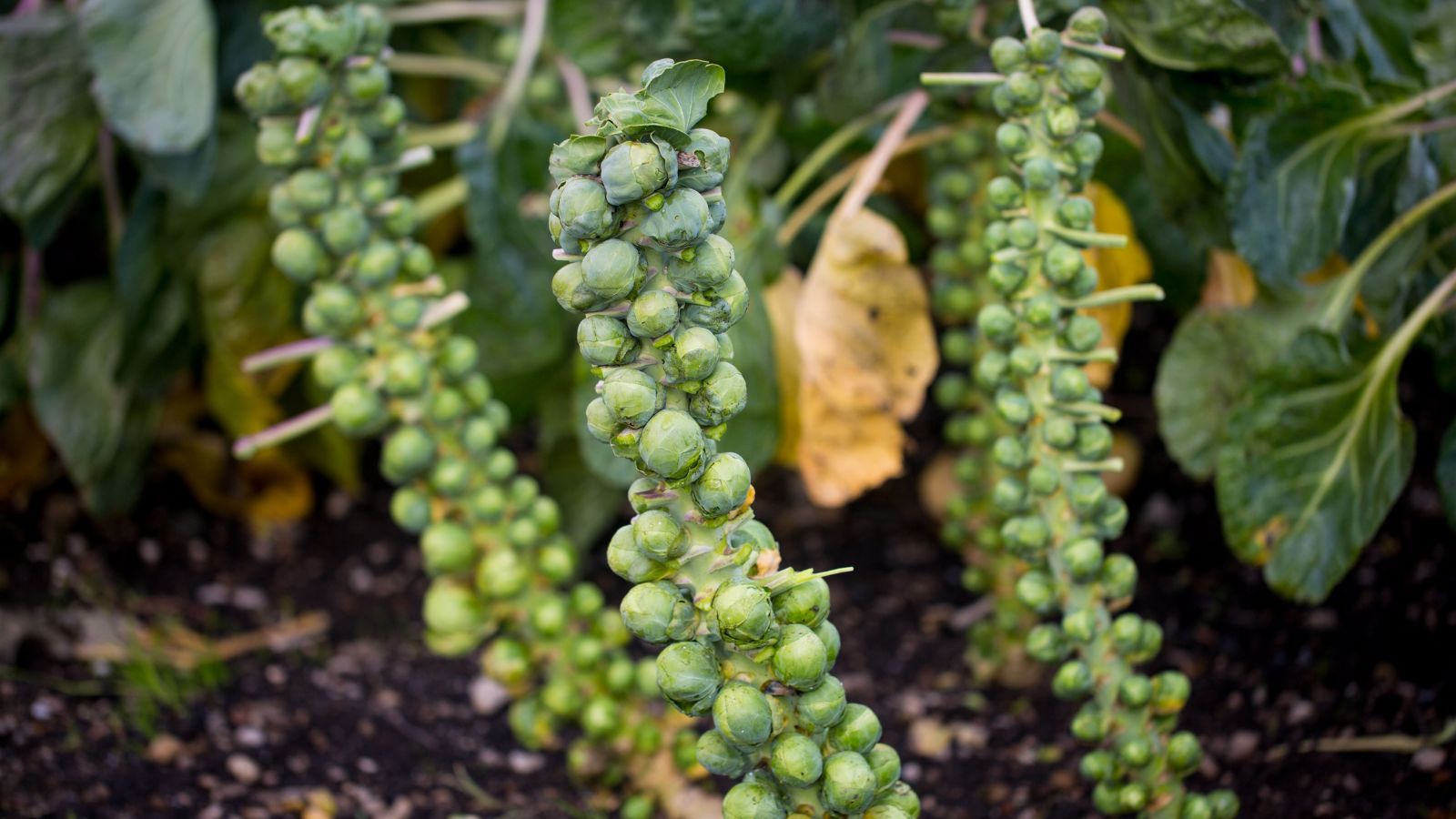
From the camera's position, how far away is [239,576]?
78.9 inches

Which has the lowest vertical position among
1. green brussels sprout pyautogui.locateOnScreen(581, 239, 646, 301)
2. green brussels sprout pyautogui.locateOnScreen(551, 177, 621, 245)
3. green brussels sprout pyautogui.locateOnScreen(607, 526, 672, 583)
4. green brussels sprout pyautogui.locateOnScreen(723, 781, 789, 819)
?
green brussels sprout pyautogui.locateOnScreen(723, 781, 789, 819)

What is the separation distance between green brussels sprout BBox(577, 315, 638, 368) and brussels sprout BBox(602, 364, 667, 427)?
0.01 metres

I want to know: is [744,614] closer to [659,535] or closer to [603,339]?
[659,535]

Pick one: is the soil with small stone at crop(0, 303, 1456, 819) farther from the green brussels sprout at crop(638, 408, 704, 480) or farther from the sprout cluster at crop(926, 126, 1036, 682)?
the green brussels sprout at crop(638, 408, 704, 480)

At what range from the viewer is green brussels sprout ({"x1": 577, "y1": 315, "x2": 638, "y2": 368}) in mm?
828

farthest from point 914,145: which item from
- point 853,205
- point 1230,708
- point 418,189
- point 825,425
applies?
point 418,189

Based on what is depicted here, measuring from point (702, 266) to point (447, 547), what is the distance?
0.55m

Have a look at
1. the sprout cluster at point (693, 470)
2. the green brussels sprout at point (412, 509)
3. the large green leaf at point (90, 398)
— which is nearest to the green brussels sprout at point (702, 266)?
the sprout cluster at point (693, 470)

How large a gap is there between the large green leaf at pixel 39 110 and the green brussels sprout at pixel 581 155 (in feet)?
3.57

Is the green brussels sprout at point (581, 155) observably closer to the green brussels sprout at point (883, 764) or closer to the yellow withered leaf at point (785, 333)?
Answer: the green brussels sprout at point (883, 764)

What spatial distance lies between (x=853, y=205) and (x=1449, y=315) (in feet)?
2.16

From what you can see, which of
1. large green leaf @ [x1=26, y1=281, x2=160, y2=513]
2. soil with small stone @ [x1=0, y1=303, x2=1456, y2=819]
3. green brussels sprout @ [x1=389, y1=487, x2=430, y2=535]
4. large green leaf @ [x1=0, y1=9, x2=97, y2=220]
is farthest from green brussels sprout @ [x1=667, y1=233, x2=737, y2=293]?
large green leaf @ [x1=26, y1=281, x2=160, y2=513]

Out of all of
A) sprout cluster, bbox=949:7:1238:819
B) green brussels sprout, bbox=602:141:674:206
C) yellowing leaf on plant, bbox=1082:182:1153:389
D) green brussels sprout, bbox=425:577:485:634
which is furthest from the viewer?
yellowing leaf on plant, bbox=1082:182:1153:389

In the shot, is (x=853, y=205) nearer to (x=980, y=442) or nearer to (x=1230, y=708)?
(x=980, y=442)
